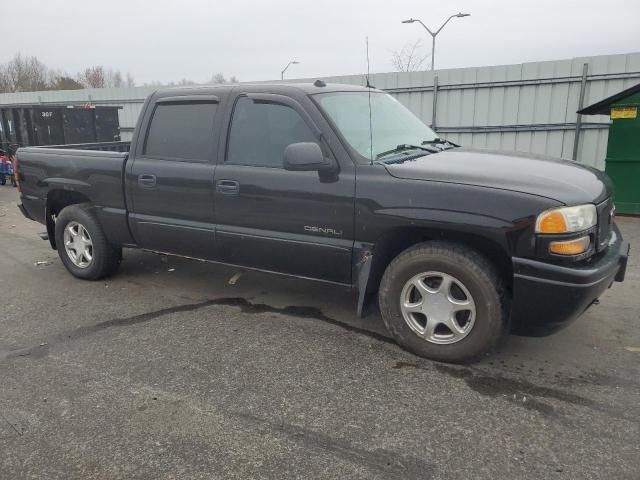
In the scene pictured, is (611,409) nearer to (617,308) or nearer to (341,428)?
(341,428)

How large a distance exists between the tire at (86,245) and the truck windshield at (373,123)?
2.64 meters

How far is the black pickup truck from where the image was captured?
305 cm

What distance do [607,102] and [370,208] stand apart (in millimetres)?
6081

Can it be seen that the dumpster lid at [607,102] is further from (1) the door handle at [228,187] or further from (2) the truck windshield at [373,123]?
(1) the door handle at [228,187]

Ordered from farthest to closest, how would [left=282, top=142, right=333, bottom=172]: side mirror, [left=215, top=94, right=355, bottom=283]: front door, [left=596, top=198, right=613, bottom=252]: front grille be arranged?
[left=215, top=94, right=355, bottom=283]: front door
[left=282, top=142, right=333, bottom=172]: side mirror
[left=596, top=198, right=613, bottom=252]: front grille

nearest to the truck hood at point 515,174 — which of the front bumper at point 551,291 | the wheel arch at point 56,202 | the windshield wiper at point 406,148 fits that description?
the windshield wiper at point 406,148

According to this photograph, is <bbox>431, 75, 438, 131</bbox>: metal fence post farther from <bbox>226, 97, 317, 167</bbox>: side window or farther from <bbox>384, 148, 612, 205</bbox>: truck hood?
<bbox>226, 97, 317, 167</bbox>: side window

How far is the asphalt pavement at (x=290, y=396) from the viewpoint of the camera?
2.46 meters

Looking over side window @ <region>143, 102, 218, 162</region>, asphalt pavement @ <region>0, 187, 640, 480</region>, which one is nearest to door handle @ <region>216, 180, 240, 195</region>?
side window @ <region>143, 102, 218, 162</region>

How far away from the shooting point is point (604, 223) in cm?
330

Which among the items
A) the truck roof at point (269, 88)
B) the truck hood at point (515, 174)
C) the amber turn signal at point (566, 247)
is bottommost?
the amber turn signal at point (566, 247)

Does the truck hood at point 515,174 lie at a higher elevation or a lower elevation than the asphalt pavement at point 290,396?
higher

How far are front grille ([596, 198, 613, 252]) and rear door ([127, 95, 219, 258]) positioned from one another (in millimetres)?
2752

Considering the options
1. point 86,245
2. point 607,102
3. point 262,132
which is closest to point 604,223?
point 262,132
